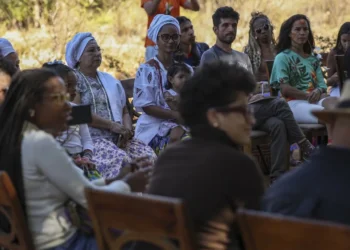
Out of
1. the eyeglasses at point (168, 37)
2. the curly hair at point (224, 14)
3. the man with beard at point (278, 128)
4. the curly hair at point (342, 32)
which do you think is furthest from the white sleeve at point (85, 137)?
the curly hair at point (342, 32)

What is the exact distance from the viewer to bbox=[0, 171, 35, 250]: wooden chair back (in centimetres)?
337

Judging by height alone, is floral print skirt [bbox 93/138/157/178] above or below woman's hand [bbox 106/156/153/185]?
below

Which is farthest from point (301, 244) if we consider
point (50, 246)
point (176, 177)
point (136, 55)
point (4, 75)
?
point (136, 55)

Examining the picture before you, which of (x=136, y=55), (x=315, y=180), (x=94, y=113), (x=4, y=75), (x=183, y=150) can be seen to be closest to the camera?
(x=315, y=180)

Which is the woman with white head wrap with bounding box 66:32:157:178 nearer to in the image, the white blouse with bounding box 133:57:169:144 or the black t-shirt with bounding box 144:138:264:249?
the white blouse with bounding box 133:57:169:144

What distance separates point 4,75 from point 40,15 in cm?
936

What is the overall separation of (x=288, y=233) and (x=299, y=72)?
206 inches

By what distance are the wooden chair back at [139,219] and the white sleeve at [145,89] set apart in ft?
11.3

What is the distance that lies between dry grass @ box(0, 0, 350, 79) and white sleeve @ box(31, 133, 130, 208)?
30.3ft

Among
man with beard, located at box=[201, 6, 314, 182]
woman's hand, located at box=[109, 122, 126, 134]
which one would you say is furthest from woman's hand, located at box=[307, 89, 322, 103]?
woman's hand, located at box=[109, 122, 126, 134]

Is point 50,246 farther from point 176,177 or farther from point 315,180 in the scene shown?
point 315,180

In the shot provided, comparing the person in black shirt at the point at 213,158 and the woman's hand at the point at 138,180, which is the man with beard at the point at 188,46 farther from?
the person in black shirt at the point at 213,158

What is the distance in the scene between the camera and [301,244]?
2467mm

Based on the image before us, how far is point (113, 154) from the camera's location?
5.88m
